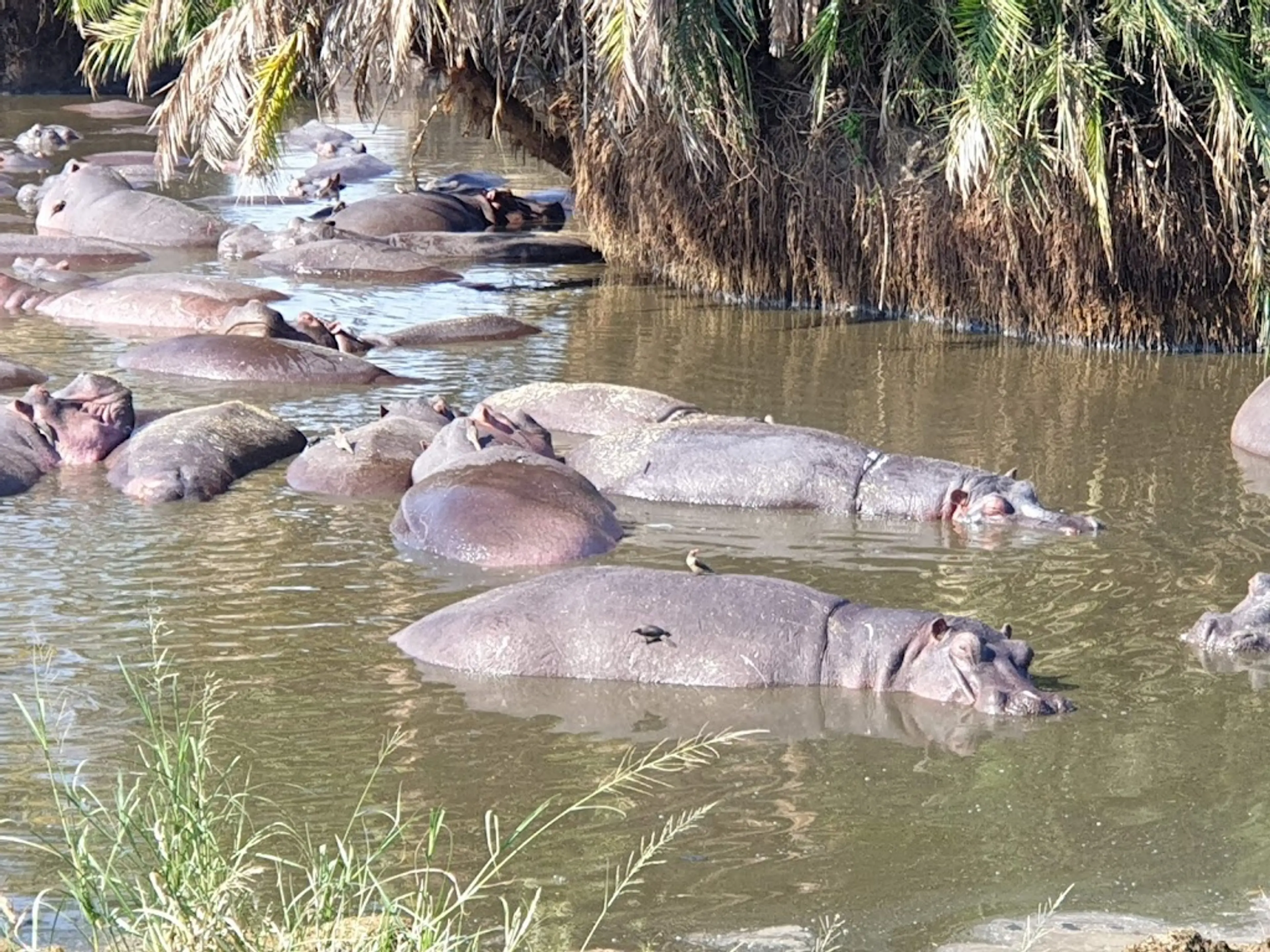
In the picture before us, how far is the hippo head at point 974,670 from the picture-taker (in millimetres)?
6891

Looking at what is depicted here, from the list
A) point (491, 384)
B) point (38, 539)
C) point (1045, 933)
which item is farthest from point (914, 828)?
point (491, 384)

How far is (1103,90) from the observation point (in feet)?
41.7

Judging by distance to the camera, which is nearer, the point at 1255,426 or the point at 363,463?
the point at 363,463

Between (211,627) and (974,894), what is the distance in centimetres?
355

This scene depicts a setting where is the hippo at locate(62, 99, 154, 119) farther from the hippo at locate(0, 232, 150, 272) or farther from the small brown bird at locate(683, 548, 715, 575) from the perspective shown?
the small brown bird at locate(683, 548, 715, 575)

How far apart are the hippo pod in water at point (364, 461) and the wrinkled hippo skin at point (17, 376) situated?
2.67m

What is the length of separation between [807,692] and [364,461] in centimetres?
351

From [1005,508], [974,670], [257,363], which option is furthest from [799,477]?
[257,363]

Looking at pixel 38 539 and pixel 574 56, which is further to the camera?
pixel 574 56

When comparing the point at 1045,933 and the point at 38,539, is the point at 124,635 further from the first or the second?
the point at 1045,933

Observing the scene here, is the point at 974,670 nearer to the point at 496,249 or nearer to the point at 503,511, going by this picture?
the point at 503,511

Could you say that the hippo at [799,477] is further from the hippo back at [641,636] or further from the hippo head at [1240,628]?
the hippo back at [641,636]

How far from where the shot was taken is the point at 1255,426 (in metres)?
11.2

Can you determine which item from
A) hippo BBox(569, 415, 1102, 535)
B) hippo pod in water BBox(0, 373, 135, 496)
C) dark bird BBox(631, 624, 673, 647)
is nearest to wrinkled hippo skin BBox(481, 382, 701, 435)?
hippo BBox(569, 415, 1102, 535)
